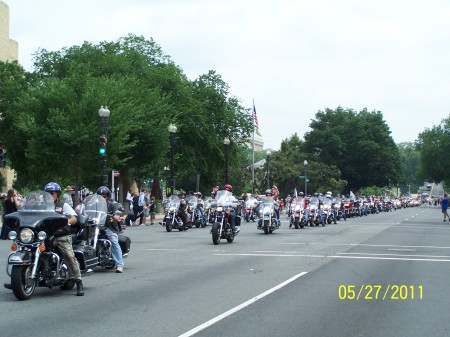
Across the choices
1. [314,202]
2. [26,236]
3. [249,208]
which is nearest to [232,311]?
[26,236]

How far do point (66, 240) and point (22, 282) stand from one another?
1066 mm

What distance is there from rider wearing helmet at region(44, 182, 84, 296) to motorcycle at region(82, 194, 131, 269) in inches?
51.3

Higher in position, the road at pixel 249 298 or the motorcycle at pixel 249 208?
the motorcycle at pixel 249 208

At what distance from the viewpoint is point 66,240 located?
468 inches

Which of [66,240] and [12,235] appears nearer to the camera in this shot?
[12,235]

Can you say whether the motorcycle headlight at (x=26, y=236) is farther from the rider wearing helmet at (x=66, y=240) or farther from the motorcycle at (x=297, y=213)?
the motorcycle at (x=297, y=213)

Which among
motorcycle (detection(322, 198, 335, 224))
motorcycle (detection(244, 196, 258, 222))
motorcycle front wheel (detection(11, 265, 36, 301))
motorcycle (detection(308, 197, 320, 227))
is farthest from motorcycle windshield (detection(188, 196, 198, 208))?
motorcycle front wheel (detection(11, 265, 36, 301))

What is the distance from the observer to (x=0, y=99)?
5400 cm

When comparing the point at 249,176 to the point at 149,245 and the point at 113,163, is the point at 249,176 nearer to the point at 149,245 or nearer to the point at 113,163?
the point at 113,163

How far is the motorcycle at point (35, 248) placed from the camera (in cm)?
1107

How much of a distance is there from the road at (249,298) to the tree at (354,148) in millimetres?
82631

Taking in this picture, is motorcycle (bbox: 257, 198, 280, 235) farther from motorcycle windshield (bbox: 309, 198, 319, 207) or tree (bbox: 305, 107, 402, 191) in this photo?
tree (bbox: 305, 107, 402, 191)

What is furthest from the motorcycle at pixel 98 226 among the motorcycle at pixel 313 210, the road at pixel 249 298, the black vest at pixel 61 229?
the motorcycle at pixel 313 210
